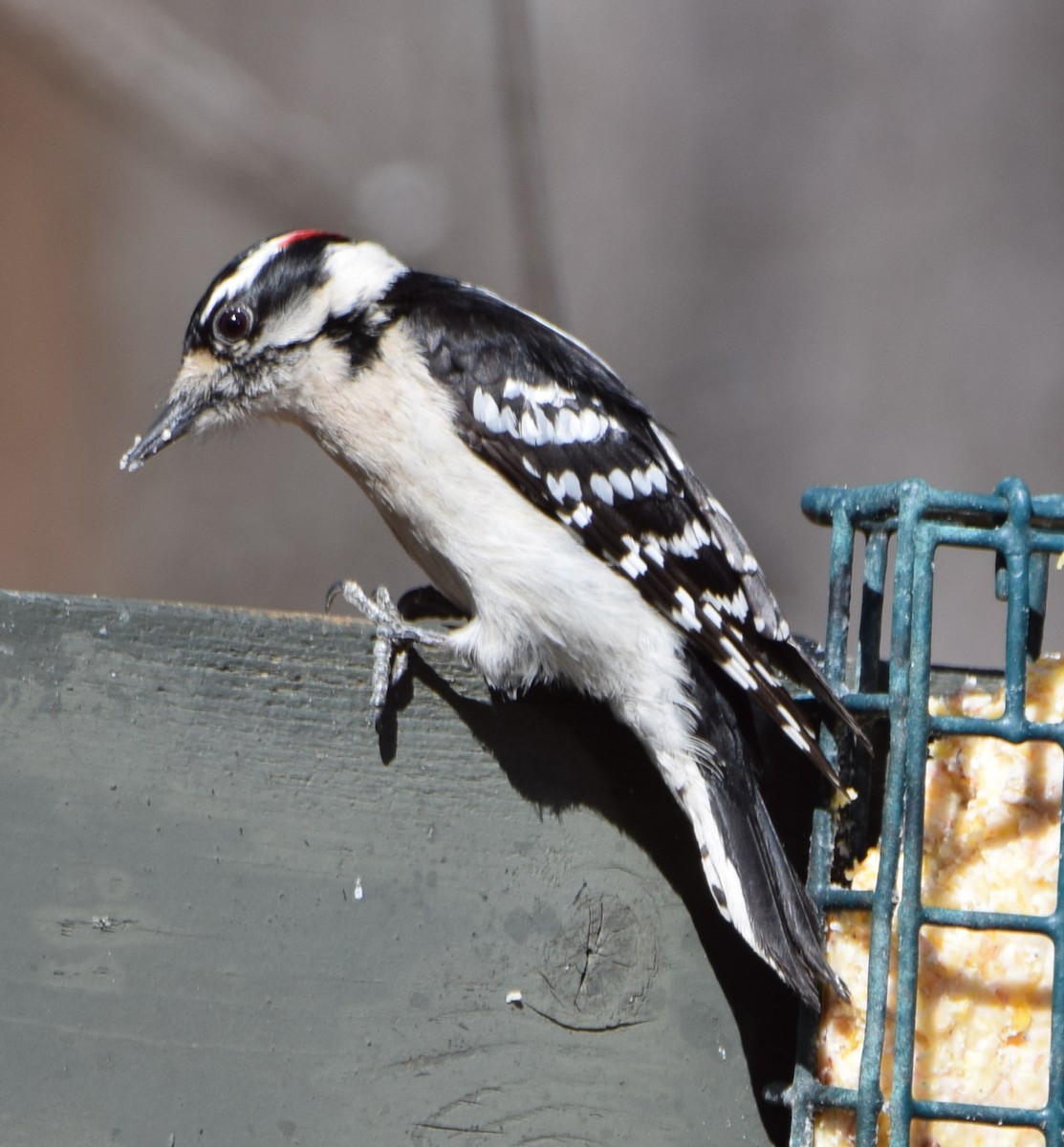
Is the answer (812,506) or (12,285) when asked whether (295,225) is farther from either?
(812,506)

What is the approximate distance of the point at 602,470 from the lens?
248cm

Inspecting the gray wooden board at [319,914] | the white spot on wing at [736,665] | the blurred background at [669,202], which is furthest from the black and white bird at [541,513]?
the blurred background at [669,202]

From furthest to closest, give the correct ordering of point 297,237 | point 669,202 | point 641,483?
point 669,202 → point 297,237 → point 641,483

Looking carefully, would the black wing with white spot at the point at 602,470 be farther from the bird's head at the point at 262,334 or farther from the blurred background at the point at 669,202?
the blurred background at the point at 669,202

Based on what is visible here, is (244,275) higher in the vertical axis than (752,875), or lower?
higher

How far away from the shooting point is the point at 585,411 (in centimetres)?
255

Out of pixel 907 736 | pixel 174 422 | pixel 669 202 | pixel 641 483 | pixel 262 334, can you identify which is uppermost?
pixel 669 202

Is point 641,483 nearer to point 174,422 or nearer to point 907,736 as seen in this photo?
point 907,736

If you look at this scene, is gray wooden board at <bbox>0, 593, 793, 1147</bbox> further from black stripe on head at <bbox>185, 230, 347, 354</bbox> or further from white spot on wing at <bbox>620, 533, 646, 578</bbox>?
black stripe on head at <bbox>185, 230, 347, 354</bbox>

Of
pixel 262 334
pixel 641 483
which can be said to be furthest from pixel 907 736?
pixel 262 334

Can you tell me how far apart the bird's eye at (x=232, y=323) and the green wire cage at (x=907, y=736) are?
1.12 metres

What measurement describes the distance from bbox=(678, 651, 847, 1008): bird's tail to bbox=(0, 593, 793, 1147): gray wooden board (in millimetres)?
109

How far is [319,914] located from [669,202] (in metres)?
3.01

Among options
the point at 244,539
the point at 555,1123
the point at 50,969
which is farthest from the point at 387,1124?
the point at 244,539
